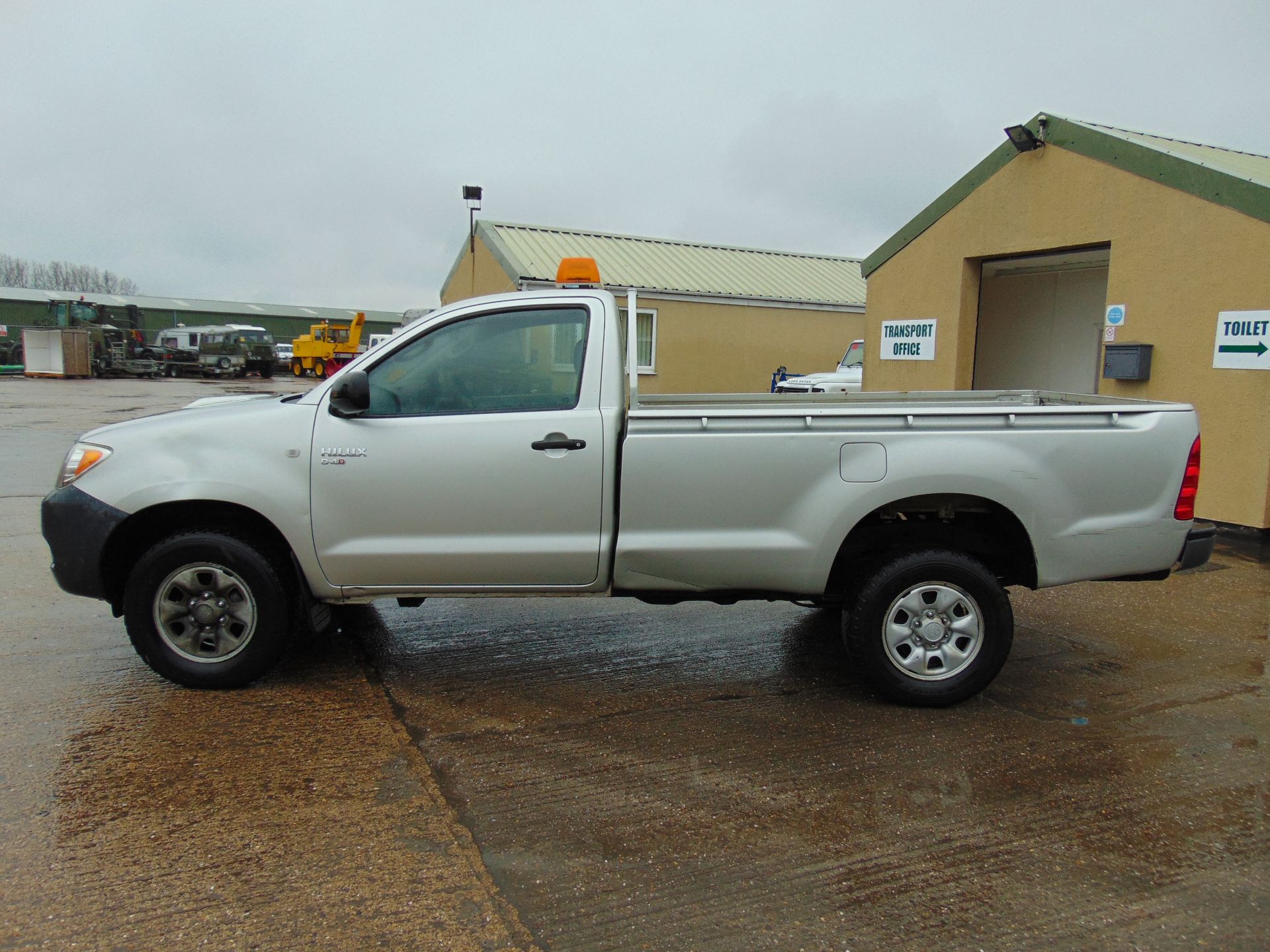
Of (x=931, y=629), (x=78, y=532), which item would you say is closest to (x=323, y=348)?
(x=78, y=532)

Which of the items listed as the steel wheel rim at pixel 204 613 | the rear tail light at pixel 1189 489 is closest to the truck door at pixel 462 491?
the steel wheel rim at pixel 204 613

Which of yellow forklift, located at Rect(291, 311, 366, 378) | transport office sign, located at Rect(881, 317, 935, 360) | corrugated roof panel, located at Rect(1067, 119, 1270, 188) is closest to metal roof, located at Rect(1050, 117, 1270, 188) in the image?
corrugated roof panel, located at Rect(1067, 119, 1270, 188)

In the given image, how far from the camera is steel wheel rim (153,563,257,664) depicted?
453cm

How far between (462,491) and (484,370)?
62 centimetres

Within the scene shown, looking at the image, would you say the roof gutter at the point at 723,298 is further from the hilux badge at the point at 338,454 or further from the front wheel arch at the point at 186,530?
the hilux badge at the point at 338,454

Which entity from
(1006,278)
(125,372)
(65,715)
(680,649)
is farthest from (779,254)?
(125,372)

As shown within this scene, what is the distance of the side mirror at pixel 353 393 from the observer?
4.38 m

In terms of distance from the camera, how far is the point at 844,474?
4.41 m

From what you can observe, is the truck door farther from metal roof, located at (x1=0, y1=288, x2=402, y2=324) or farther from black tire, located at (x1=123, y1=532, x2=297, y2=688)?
metal roof, located at (x1=0, y1=288, x2=402, y2=324)

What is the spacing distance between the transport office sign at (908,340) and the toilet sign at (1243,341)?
350cm

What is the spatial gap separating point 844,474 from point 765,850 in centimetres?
179

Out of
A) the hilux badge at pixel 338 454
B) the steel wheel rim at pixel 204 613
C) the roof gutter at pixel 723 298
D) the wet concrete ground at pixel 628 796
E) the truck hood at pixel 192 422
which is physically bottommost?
the wet concrete ground at pixel 628 796

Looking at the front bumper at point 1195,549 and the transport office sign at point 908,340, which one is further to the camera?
the transport office sign at point 908,340

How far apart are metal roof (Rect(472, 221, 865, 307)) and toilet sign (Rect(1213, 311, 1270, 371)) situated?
12.6m
